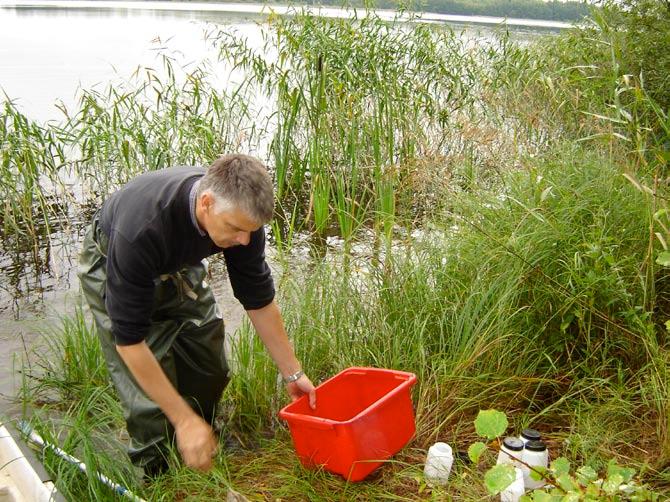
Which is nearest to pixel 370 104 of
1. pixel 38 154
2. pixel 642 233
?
pixel 38 154

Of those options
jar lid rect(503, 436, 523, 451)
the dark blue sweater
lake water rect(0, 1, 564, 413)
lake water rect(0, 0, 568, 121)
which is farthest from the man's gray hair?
lake water rect(0, 0, 568, 121)

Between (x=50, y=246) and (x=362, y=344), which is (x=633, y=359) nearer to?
(x=362, y=344)

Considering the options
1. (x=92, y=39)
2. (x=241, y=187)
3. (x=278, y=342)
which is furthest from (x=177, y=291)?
(x=92, y=39)

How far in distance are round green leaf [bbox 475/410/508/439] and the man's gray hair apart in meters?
0.77

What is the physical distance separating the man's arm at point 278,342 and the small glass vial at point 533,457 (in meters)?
0.71

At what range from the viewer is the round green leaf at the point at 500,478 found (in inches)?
65.3

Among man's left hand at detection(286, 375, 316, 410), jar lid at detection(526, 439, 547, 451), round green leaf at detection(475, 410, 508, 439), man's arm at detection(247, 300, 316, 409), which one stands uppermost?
round green leaf at detection(475, 410, 508, 439)

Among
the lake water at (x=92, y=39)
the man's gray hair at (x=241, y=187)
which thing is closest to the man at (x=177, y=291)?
the man's gray hair at (x=241, y=187)

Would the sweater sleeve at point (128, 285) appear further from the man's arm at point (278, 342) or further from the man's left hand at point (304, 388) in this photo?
the man's left hand at point (304, 388)

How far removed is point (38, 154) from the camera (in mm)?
4844

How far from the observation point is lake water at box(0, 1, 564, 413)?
14.2ft

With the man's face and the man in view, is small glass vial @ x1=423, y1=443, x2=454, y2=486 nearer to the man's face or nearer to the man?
the man

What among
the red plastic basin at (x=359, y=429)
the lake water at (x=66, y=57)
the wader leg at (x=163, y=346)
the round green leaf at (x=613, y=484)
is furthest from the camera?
the lake water at (x=66, y=57)

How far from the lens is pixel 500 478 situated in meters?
1.67
